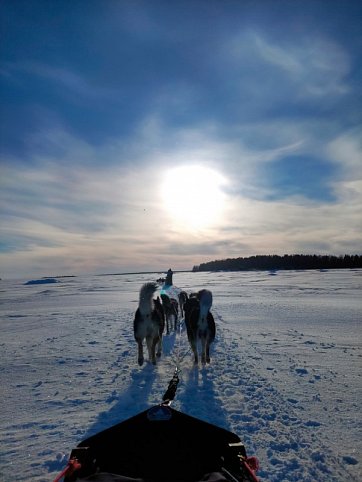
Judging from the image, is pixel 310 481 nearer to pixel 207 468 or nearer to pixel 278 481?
pixel 278 481

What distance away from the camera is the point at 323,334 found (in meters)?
9.09

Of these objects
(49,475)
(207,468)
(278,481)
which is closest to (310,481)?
(278,481)

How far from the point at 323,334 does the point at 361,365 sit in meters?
2.94

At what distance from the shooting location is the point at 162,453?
247 cm

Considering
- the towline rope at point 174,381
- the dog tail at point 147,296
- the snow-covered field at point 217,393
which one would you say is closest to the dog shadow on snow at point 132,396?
the snow-covered field at point 217,393

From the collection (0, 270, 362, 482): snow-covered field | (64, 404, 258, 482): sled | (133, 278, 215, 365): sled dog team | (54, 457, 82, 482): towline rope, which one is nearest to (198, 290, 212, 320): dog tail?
(133, 278, 215, 365): sled dog team

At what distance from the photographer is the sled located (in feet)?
7.33

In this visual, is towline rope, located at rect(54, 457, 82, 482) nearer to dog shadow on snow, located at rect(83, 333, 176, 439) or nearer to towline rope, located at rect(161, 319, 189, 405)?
Result: towline rope, located at rect(161, 319, 189, 405)

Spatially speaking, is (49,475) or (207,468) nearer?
(207,468)

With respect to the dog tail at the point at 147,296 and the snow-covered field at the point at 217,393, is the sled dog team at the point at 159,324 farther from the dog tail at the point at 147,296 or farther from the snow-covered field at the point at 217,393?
the snow-covered field at the point at 217,393

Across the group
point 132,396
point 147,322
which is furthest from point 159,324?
point 132,396

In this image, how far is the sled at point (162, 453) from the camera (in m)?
2.23

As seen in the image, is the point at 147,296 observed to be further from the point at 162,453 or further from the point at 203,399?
the point at 162,453

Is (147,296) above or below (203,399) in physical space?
above
